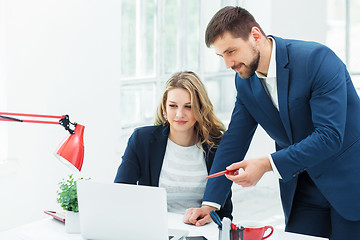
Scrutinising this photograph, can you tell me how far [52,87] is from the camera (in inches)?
120

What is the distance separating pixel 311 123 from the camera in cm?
201

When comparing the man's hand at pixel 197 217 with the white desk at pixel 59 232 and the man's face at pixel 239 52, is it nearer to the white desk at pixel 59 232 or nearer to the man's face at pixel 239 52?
the white desk at pixel 59 232

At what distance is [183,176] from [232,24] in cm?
77

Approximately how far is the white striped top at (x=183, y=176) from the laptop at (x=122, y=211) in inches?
20.8

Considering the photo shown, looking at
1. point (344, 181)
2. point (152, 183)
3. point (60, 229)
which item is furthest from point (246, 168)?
point (60, 229)

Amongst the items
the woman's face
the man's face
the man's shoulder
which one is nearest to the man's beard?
the man's face

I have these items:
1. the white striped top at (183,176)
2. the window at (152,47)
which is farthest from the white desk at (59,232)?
the window at (152,47)

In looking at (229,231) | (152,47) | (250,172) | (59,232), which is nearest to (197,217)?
(250,172)

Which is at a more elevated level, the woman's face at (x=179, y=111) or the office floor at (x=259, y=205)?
the woman's face at (x=179, y=111)

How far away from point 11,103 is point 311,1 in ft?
12.0

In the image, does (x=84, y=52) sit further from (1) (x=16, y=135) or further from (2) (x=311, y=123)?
(2) (x=311, y=123)

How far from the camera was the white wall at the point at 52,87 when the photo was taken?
9.32 ft

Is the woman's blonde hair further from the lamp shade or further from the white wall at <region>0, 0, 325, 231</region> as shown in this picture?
the white wall at <region>0, 0, 325, 231</region>

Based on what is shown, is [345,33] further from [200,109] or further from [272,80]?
[272,80]
